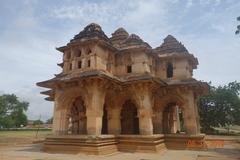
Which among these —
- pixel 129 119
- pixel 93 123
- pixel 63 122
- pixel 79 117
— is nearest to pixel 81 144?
pixel 93 123

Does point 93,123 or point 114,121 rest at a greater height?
point 114,121

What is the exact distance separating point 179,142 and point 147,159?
20.2 ft

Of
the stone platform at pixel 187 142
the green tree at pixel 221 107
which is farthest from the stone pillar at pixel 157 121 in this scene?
the green tree at pixel 221 107

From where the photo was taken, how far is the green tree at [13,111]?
71.6m

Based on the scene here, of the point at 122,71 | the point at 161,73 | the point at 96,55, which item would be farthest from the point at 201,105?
the point at 96,55

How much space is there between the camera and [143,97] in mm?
16531

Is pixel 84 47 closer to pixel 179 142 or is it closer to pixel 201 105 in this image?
pixel 179 142

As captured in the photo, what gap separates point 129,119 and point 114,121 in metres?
2.58

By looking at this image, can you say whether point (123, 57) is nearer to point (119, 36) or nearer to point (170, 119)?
point (119, 36)

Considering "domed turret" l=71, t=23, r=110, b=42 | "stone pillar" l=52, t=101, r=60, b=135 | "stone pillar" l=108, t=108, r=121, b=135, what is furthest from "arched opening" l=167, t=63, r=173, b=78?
"stone pillar" l=52, t=101, r=60, b=135

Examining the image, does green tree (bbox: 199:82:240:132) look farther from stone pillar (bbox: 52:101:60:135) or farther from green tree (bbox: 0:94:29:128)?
green tree (bbox: 0:94:29:128)

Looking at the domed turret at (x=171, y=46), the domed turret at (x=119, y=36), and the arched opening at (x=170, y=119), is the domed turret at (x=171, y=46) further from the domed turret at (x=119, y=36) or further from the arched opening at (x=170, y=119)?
the arched opening at (x=170, y=119)

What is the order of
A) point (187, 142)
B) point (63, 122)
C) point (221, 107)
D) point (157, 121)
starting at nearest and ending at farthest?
point (63, 122), point (187, 142), point (157, 121), point (221, 107)

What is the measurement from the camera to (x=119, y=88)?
57.0ft
